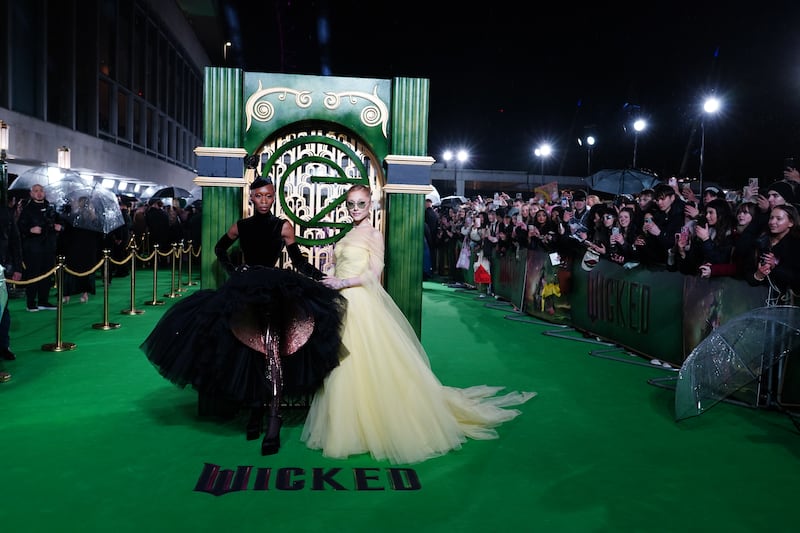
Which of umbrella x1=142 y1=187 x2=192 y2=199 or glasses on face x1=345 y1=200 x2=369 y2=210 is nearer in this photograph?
glasses on face x1=345 y1=200 x2=369 y2=210

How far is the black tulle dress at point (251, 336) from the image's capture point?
189 inches

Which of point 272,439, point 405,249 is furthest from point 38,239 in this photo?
point 272,439

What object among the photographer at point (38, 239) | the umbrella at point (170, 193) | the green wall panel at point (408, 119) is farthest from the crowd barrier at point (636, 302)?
the umbrella at point (170, 193)

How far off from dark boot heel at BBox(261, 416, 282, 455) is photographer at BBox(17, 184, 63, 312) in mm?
7621

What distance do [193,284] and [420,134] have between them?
11.8 m

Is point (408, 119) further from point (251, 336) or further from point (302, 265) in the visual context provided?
point (251, 336)

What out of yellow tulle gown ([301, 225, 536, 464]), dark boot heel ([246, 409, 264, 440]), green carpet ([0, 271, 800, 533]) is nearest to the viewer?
green carpet ([0, 271, 800, 533])

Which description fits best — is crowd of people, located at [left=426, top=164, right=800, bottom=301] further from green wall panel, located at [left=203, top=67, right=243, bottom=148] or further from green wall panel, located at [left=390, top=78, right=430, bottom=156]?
green wall panel, located at [left=203, top=67, right=243, bottom=148]

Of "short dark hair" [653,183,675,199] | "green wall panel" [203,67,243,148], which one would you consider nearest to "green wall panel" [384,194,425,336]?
"green wall panel" [203,67,243,148]

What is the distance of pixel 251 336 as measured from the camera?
492cm

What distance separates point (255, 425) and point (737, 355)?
3.52 meters

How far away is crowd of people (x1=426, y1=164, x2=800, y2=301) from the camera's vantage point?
624cm

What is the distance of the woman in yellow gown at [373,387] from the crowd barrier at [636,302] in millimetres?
3116

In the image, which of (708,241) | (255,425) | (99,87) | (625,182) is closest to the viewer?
(255,425)
